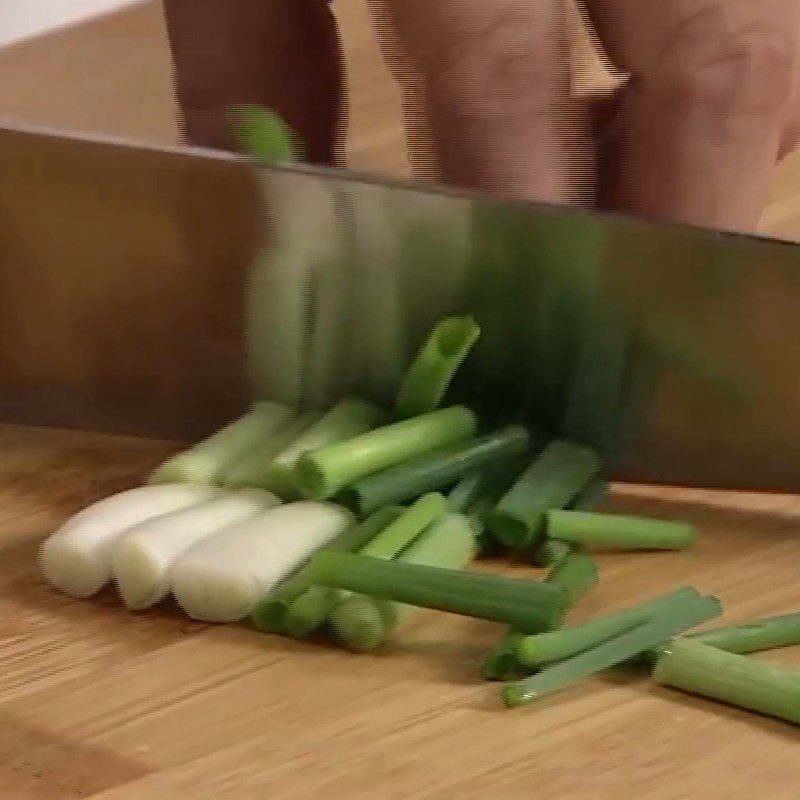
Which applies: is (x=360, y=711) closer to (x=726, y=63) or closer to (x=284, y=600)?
(x=284, y=600)

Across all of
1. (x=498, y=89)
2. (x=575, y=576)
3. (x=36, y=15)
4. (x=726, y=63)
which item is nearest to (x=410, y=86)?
(x=498, y=89)

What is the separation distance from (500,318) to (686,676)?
0.23m

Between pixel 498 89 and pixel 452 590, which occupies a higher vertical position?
pixel 498 89

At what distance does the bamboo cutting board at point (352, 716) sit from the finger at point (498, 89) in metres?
0.21

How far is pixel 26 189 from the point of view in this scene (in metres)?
0.83

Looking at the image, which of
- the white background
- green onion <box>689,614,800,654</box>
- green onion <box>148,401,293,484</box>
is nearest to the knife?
green onion <box>148,401,293,484</box>

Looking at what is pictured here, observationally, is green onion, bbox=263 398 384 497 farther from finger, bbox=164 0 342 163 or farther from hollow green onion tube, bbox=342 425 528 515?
finger, bbox=164 0 342 163

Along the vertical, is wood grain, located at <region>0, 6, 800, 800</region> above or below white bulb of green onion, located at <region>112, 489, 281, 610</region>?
below

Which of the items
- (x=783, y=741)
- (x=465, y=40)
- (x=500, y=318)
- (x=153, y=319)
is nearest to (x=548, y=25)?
(x=465, y=40)

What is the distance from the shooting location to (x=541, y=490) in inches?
29.5

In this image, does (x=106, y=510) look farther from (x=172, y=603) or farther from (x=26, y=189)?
(x=26, y=189)

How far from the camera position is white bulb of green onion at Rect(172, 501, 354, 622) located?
687 millimetres

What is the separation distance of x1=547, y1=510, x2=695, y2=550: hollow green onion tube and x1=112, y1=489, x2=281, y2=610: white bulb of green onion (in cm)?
15

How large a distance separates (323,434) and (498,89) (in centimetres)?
20
